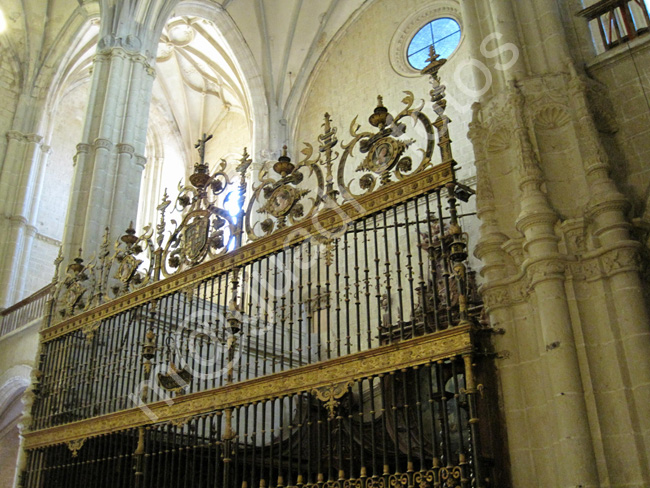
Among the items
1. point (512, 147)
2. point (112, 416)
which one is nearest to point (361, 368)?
point (512, 147)

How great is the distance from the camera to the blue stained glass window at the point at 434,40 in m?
15.8

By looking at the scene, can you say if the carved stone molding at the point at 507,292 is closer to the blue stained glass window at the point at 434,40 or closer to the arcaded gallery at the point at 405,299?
the arcaded gallery at the point at 405,299

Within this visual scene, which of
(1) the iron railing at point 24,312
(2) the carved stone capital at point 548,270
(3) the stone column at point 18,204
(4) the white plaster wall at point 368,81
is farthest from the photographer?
(3) the stone column at point 18,204

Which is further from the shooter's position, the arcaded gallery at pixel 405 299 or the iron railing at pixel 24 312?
the iron railing at pixel 24 312

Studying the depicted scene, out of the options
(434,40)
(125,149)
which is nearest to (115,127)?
(125,149)

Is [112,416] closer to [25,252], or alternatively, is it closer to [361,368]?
[361,368]

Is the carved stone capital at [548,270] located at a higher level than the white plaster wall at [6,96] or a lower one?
lower

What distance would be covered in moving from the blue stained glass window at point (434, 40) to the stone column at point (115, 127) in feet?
18.8

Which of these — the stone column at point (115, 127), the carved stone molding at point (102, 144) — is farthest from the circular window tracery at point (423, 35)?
the carved stone molding at point (102, 144)

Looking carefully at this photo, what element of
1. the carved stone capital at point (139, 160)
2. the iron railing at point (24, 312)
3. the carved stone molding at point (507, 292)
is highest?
the carved stone capital at point (139, 160)

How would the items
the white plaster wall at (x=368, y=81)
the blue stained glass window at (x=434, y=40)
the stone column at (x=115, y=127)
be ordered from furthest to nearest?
the blue stained glass window at (x=434, y=40)
the white plaster wall at (x=368, y=81)
the stone column at (x=115, y=127)

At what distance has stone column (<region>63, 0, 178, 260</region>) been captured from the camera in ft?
39.4

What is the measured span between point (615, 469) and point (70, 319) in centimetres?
736

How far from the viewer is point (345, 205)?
672cm
